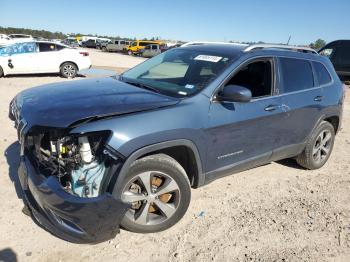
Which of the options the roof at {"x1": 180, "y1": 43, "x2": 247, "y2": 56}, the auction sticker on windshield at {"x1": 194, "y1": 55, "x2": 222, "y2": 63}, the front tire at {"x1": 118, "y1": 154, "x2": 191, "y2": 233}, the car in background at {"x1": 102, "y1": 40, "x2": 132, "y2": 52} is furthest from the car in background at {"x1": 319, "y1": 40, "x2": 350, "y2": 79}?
the car in background at {"x1": 102, "y1": 40, "x2": 132, "y2": 52}

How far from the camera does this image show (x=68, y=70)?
1381 centimetres

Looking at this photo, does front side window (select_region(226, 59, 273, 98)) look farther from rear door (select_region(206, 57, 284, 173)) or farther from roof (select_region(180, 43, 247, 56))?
roof (select_region(180, 43, 247, 56))

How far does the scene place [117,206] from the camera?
286 cm

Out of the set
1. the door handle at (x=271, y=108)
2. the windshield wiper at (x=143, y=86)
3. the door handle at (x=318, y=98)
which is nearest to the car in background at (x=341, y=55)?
the door handle at (x=318, y=98)

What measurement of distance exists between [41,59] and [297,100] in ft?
36.8

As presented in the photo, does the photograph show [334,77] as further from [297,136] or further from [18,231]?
[18,231]

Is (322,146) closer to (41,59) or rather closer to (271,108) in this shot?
(271,108)

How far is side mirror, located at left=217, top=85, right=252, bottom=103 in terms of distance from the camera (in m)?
3.50

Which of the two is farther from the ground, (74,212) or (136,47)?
(74,212)

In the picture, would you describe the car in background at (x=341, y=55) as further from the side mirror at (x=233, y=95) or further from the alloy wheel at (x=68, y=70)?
the side mirror at (x=233, y=95)

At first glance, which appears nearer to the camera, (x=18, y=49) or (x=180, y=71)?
(x=180, y=71)

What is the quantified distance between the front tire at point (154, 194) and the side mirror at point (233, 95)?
848 millimetres

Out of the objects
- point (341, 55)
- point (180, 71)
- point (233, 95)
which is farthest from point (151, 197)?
point (341, 55)

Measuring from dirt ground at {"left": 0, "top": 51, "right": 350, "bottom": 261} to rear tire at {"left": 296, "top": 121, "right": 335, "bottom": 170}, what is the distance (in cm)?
21
